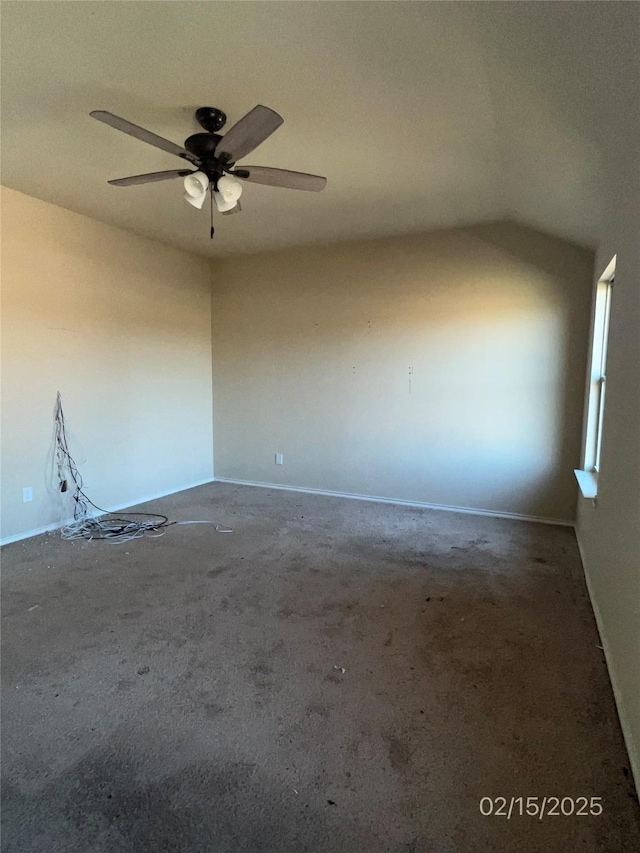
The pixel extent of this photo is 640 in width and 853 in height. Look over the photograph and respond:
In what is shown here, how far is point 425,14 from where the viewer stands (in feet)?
5.21

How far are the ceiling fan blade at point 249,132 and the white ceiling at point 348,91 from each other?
260 millimetres

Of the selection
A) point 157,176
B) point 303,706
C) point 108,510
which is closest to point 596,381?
point 303,706

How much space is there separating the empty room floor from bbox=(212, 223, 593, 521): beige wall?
4.29 feet

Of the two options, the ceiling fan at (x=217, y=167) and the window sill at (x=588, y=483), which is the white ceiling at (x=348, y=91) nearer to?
the ceiling fan at (x=217, y=167)

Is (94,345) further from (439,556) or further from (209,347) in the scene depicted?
(439,556)

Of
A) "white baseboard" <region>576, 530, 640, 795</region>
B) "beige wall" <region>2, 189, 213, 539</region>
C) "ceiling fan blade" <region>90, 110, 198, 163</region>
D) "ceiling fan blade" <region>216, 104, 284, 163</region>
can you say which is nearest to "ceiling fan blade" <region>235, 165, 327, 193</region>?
"ceiling fan blade" <region>216, 104, 284, 163</region>

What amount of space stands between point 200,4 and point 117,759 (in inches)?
104

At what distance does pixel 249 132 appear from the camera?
1.95m

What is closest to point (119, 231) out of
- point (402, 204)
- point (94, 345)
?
point (94, 345)

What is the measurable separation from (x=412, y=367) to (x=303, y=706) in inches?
133

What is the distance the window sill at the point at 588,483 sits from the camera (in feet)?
9.35

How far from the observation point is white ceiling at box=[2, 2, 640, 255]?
1620 millimetres

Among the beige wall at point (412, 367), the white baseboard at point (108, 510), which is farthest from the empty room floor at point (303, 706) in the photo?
the beige wall at point (412, 367)

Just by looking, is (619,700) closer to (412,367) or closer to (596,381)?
(596,381)
